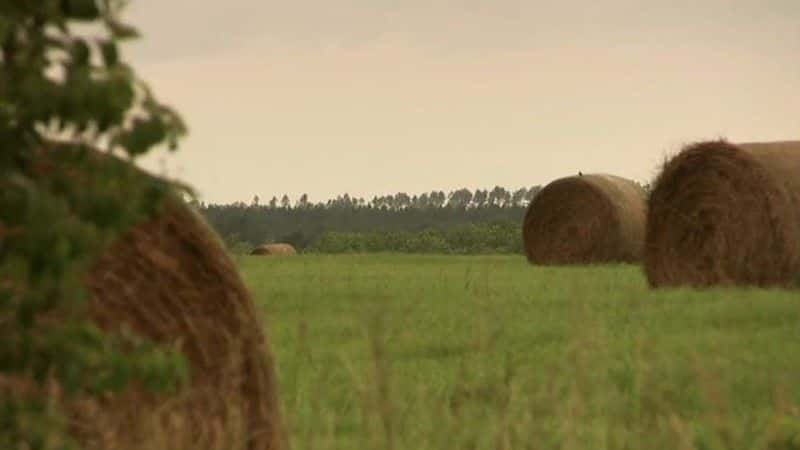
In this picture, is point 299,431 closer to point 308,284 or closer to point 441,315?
point 441,315

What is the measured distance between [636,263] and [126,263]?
18667mm

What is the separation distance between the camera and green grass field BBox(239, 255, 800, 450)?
16.2ft

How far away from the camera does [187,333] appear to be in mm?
5980

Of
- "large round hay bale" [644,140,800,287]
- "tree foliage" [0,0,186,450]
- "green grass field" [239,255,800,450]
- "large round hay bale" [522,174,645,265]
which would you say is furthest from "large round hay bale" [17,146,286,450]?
"large round hay bale" [522,174,645,265]

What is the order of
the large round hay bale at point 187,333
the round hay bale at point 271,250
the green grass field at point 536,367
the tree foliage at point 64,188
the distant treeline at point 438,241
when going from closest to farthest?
1. the tree foliage at point 64,188
2. the green grass field at point 536,367
3. the large round hay bale at point 187,333
4. the round hay bale at point 271,250
5. the distant treeline at point 438,241

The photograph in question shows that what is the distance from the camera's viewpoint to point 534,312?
38.8 ft

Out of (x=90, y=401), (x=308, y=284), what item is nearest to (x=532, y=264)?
(x=308, y=284)

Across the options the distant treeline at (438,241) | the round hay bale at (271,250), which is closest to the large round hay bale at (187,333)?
the round hay bale at (271,250)

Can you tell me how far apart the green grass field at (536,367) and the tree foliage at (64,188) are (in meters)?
0.93

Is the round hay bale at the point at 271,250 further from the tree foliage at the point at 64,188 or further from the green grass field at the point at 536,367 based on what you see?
the tree foliage at the point at 64,188

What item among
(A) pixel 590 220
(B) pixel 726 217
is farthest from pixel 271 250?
(B) pixel 726 217

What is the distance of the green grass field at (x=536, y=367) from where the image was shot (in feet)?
16.2

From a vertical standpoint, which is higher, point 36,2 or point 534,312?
point 36,2

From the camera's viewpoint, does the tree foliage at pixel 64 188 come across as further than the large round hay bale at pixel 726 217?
No
